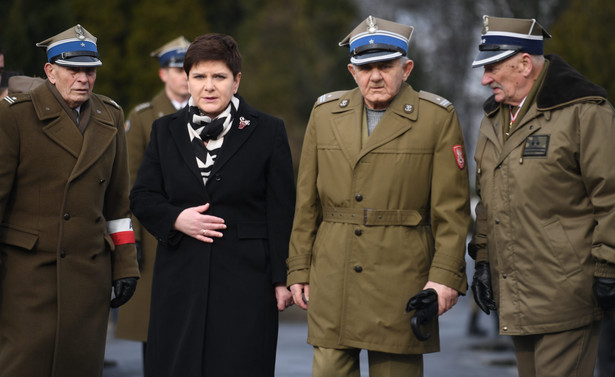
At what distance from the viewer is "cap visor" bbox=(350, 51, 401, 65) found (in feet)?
18.3

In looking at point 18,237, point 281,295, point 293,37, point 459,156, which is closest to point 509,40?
→ point 459,156

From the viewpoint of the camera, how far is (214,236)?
5.72 m

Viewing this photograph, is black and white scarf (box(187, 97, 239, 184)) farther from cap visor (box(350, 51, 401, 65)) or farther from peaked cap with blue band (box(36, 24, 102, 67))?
cap visor (box(350, 51, 401, 65))

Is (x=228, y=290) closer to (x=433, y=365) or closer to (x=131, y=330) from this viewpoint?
(x=131, y=330)

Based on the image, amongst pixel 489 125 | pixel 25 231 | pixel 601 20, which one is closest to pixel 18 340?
pixel 25 231

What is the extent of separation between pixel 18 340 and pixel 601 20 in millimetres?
10978

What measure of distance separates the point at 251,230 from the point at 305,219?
28 centimetres

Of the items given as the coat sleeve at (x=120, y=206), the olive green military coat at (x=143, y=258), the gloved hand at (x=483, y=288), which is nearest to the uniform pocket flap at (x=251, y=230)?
the coat sleeve at (x=120, y=206)

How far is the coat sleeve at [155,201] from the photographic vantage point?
5738 millimetres

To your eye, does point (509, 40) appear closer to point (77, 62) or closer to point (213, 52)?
point (213, 52)

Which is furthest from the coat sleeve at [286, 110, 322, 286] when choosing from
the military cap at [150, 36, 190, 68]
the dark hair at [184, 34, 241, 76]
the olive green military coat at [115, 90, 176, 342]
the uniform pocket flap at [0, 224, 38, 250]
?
the military cap at [150, 36, 190, 68]

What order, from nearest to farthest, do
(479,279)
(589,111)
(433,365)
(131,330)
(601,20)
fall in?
(589,111)
(479,279)
(131,330)
(433,365)
(601,20)

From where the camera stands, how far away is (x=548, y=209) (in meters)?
5.53

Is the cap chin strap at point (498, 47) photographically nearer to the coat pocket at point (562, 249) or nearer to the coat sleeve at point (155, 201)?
the coat pocket at point (562, 249)
